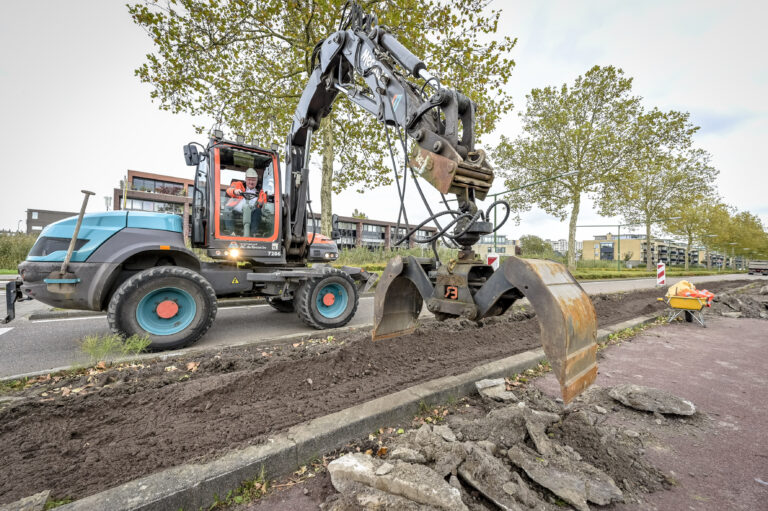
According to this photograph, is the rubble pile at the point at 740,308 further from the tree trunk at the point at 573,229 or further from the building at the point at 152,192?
the building at the point at 152,192

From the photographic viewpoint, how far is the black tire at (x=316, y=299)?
4902 mm

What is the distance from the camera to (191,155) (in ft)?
15.2

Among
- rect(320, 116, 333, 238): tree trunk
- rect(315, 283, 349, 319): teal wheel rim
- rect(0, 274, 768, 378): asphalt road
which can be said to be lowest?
rect(0, 274, 768, 378): asphalt road

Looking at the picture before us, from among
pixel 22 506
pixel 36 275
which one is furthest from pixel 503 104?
pixel 22 506

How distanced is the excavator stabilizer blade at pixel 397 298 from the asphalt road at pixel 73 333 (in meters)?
1.89

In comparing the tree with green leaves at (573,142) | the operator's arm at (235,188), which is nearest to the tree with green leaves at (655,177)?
the tree with green leaves at (573,142)

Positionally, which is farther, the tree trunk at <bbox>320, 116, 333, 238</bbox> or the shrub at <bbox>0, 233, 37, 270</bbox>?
the shrub at <bbox>0, 233, 37, 270</bbox>

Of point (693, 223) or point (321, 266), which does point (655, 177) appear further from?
point (321, 266)

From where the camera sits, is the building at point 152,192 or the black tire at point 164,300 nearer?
the black tire at point 164,300

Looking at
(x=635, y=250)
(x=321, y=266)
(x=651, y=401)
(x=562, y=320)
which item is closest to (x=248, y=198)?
(x=321, y=266)

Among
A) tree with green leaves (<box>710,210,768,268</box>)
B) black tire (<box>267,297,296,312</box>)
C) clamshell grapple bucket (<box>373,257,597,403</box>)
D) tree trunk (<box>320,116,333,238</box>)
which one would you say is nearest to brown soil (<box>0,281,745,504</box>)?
clamshell grapple bucket (<box>373,257,597,403</box>)

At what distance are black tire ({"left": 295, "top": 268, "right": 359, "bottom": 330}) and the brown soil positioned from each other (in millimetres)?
1135

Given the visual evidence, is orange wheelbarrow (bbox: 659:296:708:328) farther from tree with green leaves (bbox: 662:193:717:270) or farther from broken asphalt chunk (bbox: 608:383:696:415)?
tree with green leaves (bbox: 662:193:717:270)

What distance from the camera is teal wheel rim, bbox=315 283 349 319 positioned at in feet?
16.7
